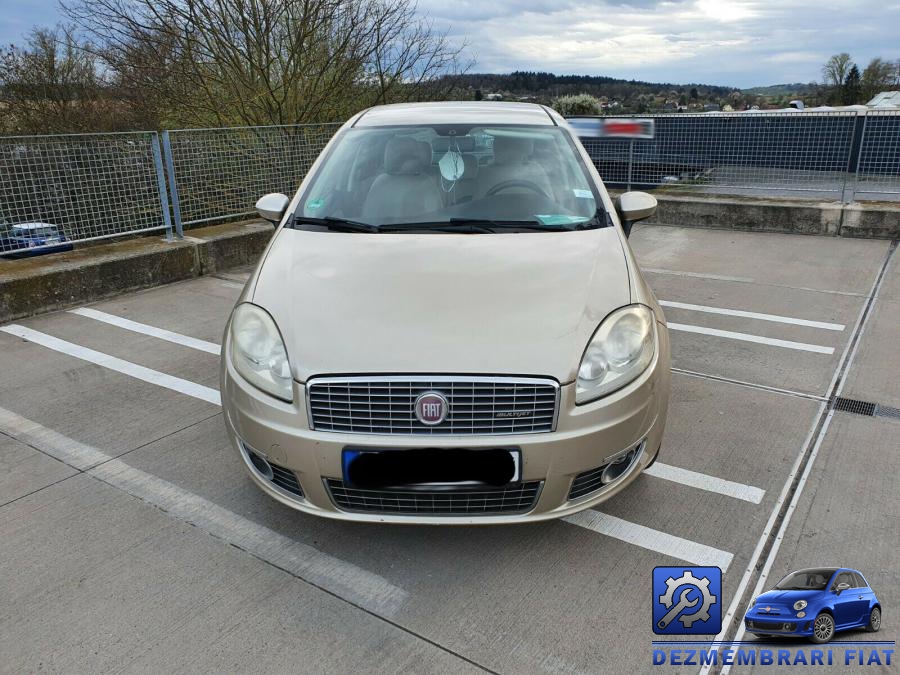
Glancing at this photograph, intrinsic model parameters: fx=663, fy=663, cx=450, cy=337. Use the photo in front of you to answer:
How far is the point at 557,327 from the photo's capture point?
238cm

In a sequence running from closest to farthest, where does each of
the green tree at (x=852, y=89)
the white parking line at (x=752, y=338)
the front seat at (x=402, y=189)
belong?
the front seat at (x=402, y=189), the white parking line at (x=752, y=338), the green tree at (x=852, y=89)

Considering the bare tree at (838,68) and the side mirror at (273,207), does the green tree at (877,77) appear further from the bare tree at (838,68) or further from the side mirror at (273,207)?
the side mirror at (273,207)

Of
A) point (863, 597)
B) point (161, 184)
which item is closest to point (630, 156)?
point (161, 184)

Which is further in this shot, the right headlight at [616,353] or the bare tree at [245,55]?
the bare tree at [245,55]

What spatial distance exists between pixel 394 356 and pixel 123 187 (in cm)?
526

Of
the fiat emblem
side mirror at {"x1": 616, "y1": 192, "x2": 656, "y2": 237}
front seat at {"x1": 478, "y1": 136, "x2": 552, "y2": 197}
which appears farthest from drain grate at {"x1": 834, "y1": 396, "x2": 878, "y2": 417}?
the fiat emblem

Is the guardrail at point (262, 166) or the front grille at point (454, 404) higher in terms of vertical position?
the guardrail at point (262, 166)

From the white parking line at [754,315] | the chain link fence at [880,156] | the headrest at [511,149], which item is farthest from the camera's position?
the chain link fence at [880,156]

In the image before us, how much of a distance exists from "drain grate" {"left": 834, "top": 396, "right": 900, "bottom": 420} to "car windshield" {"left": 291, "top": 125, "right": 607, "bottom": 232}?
185cm

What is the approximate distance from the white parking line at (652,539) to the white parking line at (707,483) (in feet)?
1.39

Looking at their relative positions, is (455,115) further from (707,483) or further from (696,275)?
(696,275)

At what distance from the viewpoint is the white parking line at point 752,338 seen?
466 cm

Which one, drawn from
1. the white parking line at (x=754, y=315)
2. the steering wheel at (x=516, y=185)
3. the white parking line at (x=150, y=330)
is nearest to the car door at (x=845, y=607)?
the steering wheel at (x=516, y=185)

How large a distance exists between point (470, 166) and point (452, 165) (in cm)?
10
